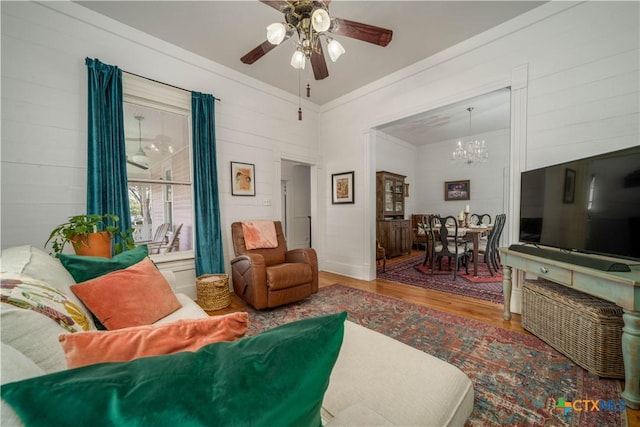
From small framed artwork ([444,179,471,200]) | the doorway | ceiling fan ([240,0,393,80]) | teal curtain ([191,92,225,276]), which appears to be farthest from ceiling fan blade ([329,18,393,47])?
small framed artwork ([444,179,471,200])

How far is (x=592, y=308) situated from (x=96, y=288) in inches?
119

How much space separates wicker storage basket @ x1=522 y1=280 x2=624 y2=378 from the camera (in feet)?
5.16

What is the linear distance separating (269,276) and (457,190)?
5814 mm

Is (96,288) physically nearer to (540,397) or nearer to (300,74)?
(540,397)

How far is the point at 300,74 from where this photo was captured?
3547 mm

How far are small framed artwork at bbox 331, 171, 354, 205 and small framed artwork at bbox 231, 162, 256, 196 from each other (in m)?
1.49

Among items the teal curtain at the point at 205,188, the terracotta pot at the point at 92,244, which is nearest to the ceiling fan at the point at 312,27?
the teal curtain at the point at 205,188

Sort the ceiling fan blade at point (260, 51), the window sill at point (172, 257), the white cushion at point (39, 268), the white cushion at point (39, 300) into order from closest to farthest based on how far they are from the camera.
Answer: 1. the white cushion at point (39, 300)
2. the white cushion at point (39, 268)
3. the ceiling fan blade at point (260, 51)
4. the window sill at point (172, 257)

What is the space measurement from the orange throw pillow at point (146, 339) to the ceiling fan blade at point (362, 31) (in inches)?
83.6

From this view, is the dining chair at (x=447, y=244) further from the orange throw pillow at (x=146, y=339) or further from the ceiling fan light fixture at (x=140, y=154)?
the ceiling fan light fixture at (x=140, y=154)

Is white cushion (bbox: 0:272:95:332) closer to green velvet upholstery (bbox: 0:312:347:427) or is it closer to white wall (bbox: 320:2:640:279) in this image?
green velvet upholstery (bbox: 0:312:347:427)

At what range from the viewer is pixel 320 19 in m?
1.63

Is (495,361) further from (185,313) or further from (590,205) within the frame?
(185,313)

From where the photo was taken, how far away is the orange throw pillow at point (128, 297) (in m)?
1.24
